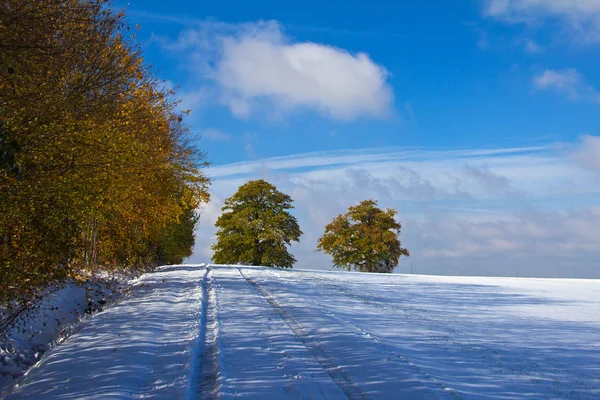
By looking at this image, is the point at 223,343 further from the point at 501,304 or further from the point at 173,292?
the point at 501,304

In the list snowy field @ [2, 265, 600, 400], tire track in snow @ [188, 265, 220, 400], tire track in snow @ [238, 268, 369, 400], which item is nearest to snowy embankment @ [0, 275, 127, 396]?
snowy field @ [2, 265, 600, 400]

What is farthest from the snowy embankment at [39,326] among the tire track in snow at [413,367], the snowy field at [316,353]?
the tire track in snow at [413,367]

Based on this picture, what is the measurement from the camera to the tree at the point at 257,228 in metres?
51.2

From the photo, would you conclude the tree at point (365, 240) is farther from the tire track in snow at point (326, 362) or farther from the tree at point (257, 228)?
the tire track in snow at point (326, 362)

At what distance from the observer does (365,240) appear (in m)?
51.5

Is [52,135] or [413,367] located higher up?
[52,135]

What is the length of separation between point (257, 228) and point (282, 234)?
2.65 meters

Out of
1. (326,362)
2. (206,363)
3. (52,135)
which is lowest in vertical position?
(206,363)

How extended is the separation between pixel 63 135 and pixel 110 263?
1955 centimetres

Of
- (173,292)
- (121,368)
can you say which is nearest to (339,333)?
(121,368)

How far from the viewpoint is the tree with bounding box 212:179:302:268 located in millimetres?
51219

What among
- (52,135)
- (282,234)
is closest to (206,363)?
(52,135)

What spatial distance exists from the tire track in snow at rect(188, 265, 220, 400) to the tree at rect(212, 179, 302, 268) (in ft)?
124

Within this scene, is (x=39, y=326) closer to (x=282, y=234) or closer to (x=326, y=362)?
(x=326, y=362)
